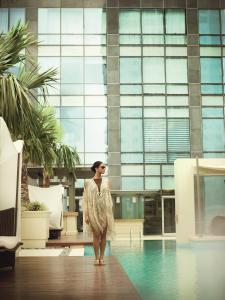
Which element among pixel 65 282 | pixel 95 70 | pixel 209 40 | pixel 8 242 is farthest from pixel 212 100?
pixel 65 282

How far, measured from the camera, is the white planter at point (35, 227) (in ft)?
36.6

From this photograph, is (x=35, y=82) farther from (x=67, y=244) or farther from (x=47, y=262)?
(x=47, y=262)

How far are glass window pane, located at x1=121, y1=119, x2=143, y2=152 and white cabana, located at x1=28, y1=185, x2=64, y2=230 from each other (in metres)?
12.2

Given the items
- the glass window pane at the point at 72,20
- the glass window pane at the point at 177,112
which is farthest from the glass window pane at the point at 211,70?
the glass window pane at the point at 72,20

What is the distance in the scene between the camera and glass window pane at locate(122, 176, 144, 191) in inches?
1051

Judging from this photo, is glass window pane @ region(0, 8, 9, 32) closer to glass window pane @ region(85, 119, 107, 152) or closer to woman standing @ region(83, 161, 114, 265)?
glass window pane @ region(85, 119, 107, 152)

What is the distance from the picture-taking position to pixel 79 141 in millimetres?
27219

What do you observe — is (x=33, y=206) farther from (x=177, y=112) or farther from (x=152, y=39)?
(x=152, y=39)

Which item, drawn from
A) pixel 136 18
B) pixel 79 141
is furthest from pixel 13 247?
pixel 136 18

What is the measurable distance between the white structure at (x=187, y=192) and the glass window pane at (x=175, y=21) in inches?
546

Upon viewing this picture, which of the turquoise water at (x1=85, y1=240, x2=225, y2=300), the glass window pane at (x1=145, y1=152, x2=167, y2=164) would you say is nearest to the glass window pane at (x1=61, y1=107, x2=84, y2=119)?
the glass window pane at (x1=145, y1=152, x2=167, y2=164)

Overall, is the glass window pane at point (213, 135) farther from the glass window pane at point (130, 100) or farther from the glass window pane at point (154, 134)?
the glass window pane at point (130, 100)

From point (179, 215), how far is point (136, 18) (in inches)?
625

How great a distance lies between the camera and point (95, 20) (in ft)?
94.3
